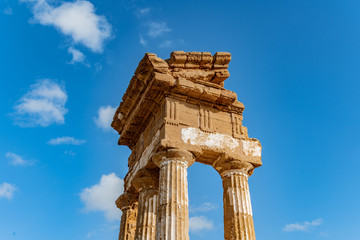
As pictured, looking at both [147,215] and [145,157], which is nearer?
[147,215]

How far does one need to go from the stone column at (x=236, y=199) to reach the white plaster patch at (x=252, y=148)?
487mm

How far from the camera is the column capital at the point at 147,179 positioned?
1320 cm

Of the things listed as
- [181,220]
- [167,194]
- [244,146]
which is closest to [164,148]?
[167,194]

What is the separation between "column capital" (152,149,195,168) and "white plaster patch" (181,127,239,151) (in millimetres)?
516

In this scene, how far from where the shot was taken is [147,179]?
13.2 meters

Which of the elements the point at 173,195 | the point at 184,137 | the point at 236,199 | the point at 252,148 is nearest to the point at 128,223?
the point at 173,195

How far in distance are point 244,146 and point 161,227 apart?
4.44 metres

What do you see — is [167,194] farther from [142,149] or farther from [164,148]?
[142,149]

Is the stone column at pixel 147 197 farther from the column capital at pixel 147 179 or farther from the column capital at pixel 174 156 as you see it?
the column capital at pixel 174 156

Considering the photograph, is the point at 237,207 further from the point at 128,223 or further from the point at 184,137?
the point at 128,223

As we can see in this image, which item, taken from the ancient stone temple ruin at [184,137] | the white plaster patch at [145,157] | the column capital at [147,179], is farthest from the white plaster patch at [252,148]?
the column capital at [147,179]

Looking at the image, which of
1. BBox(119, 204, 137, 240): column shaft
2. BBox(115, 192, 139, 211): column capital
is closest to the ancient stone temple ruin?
BBox(115, 192, 139, 211): column capital

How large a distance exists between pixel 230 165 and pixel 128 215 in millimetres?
5357

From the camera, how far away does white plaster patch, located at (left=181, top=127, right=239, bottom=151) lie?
12.1 metres
